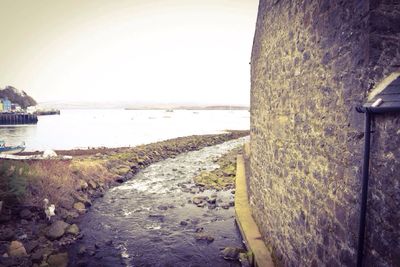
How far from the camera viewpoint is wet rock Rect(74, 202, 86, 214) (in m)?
10.5

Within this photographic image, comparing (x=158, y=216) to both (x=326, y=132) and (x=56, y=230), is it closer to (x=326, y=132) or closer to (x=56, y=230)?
(x=56, y=230)

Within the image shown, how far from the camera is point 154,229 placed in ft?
28.9

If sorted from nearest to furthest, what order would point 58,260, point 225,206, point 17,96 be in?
1. point 58,260
2. point 225,206
3. point 17,96

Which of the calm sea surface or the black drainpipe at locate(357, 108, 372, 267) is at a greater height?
the black drainpipe at locate(357, 108, 372, 267)

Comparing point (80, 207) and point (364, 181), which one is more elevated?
point (364, 181)

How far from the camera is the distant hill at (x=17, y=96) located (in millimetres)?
116812

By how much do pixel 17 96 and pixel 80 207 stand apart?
135185 mm

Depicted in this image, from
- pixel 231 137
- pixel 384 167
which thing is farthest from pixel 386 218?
pixel 231 137

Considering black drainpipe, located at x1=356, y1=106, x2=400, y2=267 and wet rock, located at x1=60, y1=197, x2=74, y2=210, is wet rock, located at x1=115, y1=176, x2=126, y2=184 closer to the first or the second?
wet rock, located at x1=60, y1=197, x2=74, y2=210

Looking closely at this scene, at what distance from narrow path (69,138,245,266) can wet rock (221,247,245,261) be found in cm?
15

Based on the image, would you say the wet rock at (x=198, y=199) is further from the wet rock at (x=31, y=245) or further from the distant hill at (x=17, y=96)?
the distant hill at (x=17, y=96)

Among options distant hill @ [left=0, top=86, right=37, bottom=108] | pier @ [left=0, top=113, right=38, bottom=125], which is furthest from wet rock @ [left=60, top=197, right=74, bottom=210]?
distant hill @ [left=0, top=86, right=37, bottom=108]

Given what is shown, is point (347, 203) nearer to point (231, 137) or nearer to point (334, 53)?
point (334, 53)

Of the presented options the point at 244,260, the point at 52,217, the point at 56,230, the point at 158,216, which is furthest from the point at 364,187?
the point at 52,217
